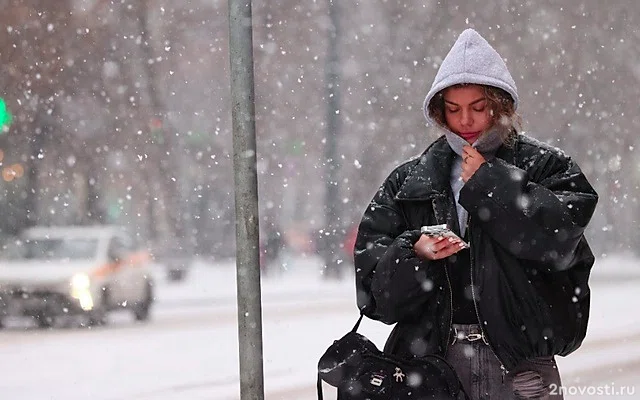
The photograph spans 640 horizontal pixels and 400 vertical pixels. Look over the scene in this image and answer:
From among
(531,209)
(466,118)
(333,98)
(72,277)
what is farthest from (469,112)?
(333,98)

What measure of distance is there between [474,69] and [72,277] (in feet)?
41.8

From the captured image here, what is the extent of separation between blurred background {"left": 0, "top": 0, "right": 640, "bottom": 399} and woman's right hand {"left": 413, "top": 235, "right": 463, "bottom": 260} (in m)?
17.7

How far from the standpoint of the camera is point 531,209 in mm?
2545

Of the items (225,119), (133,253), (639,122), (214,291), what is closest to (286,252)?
(225,119)

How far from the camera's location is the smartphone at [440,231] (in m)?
2.54

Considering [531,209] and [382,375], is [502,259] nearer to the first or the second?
[531,209]

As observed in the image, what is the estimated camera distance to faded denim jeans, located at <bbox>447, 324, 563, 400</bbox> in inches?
104

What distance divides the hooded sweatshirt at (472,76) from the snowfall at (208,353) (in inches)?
67.6

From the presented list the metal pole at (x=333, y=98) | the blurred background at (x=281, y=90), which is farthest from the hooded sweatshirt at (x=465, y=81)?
the metal pole at (x=333, y=98)

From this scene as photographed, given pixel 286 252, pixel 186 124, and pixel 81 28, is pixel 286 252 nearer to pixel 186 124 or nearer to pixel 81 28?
pixel 186 124

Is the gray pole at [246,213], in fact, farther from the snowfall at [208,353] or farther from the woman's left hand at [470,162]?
the snowfall at [208,353]

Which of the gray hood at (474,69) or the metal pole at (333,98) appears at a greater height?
the metal pole at (333,98)

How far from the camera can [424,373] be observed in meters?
2.62

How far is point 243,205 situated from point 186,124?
2853cm
